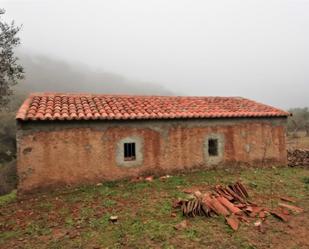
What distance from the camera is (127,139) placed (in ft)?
38.0

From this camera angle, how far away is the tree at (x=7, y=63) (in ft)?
31.9

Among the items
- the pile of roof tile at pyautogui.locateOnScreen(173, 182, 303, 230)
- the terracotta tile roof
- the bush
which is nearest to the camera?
the pile of roof tile at pyautogui.locateOnScreen(173, 182, 303, 230)

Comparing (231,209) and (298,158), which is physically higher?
(231,209)

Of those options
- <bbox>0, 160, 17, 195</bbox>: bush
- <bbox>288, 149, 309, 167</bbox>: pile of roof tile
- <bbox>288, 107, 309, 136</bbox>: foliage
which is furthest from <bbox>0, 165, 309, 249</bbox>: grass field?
<bbox>288, 107, 309, 136</bbox>: foliage

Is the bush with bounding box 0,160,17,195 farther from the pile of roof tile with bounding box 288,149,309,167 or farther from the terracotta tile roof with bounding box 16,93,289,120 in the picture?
the pile of roof tile with bounding box 288,149,309,167

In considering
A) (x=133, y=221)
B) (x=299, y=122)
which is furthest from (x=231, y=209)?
(x=299, y=122)

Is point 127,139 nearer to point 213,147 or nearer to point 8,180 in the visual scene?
point 213,147

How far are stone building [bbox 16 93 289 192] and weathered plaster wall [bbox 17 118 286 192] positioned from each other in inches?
1.3

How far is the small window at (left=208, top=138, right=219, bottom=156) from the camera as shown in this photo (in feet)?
Answer: 43.7

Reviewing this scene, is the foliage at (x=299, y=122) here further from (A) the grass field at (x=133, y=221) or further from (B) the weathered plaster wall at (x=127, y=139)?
(A) the grass field at (x=133, y=221)

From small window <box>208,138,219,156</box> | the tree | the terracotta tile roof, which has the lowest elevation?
small window <box>208,138,219,156</box>

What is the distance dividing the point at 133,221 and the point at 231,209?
2820mm

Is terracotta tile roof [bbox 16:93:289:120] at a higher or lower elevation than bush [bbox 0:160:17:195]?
higher

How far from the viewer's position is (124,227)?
7184mm
